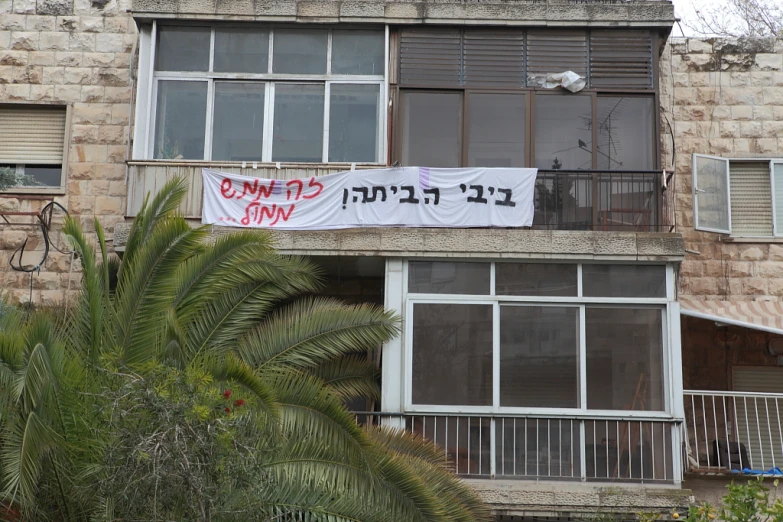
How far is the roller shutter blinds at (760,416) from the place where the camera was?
1416 centimetres

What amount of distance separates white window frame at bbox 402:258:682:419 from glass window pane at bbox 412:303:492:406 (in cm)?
8

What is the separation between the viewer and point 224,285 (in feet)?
38.5

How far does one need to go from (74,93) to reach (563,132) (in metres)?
6.90

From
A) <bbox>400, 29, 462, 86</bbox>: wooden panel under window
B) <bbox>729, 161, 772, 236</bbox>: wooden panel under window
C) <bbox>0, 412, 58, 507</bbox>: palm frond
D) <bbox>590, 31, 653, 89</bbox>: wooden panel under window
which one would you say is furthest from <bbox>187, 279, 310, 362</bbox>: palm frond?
<bbox>729, 161, 772, 236</bbox>: wooden panel under window

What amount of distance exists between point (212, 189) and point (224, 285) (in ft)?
6.18

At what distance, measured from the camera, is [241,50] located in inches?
553

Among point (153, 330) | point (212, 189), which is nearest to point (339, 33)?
point (212, 189)

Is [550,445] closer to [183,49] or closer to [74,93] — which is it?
[183,49]

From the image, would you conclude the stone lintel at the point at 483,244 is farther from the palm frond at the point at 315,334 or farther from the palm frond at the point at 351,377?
the palm frond at the point at 351,377

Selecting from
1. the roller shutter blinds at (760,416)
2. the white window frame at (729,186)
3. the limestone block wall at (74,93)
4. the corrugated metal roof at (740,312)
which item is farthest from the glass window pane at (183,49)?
the roller shutter blinds at (760,416)

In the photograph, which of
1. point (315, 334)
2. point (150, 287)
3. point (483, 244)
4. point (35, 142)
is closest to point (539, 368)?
point (483, 244)

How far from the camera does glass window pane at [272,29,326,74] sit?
14.0 meters

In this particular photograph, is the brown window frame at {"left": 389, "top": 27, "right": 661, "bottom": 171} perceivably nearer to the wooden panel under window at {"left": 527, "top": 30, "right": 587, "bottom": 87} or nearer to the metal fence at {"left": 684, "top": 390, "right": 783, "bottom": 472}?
the wooden panel under window at {"left": 527, "top": 30, "right": 587, "bottom": 87}

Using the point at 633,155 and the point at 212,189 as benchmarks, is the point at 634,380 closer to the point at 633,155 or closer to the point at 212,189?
the point at 633,155
